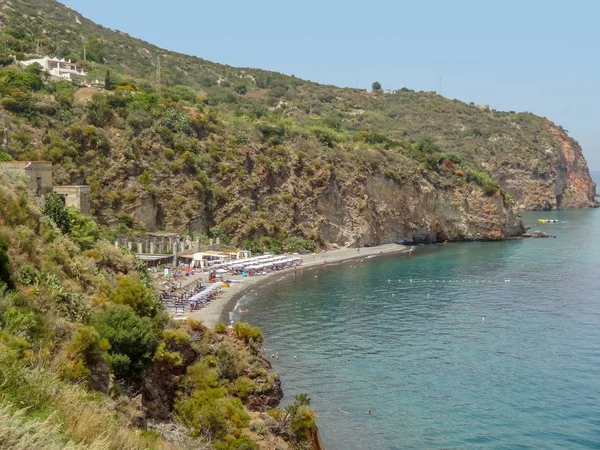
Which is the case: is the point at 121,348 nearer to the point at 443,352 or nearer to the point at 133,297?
the point at 133,297

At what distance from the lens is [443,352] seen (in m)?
38.2

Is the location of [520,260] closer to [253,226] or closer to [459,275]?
[459,275]

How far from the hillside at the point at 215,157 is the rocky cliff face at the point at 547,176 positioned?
22.0 m

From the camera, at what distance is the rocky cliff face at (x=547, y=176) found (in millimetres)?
154500

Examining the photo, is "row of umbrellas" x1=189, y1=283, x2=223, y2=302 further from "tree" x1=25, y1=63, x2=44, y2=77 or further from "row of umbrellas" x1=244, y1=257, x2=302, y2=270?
"tree" x1=25, y1=63, x2=44, y2=77

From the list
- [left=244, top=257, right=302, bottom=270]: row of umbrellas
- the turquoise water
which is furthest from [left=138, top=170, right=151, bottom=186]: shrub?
the turquoise water

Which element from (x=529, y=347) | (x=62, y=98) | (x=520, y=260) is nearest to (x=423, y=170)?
(x=520, y=260)

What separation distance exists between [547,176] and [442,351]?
13147 centimetres

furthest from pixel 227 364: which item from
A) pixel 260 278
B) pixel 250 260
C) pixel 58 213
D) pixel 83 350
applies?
pixel 250 260

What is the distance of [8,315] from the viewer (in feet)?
49.0

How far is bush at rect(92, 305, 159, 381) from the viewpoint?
65.6 ft

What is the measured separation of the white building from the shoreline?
37.5 meters

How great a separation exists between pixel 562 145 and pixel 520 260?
352 ft

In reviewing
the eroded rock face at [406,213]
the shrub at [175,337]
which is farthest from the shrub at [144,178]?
the shrub at [175,337]
